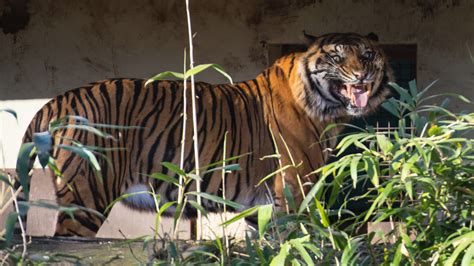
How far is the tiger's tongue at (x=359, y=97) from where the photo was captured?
21.6 feet

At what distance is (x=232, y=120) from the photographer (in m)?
6.56

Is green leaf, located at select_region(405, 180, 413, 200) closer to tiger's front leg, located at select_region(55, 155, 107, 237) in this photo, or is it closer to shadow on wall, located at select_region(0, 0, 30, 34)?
tiger's front leg, located at select_region(55, 155, 107, 237)

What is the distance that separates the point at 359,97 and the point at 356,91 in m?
0.05

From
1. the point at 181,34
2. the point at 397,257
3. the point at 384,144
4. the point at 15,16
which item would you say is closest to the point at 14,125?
the point at 15,16

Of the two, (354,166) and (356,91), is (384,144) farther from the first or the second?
(356,91)

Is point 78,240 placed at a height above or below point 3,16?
below

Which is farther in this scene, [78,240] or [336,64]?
[336,64]

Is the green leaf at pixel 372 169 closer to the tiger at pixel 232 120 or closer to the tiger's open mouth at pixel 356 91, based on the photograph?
the tiger at pixel 232 120

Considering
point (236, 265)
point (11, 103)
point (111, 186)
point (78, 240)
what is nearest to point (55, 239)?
point (78, 240)

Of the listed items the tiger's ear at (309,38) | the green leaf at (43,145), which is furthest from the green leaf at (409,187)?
the tiger's ear at (309,38)

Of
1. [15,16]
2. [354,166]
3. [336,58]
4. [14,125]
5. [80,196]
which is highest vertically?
[15,16]

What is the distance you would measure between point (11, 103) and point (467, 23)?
2.67 meters

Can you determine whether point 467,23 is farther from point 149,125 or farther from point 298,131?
point 149,125

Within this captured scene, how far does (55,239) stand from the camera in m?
3.37
